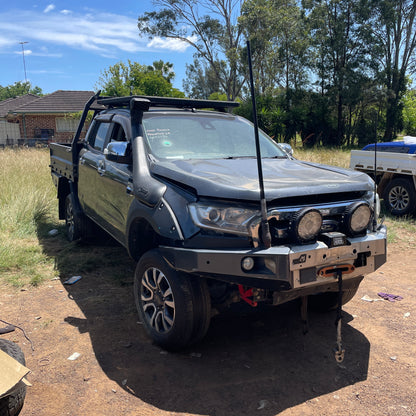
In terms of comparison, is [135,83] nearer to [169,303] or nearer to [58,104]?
[58,104]

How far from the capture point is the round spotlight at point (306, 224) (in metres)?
2.88

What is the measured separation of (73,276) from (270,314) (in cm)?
250

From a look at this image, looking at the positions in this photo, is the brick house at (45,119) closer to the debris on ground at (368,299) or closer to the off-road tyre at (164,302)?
the debris on ground at (368,299)

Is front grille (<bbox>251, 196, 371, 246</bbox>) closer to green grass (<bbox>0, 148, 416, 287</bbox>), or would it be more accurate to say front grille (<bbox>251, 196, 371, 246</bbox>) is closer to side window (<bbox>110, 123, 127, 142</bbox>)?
side window (<bbox>110, 123, 127, 142</bbox>)

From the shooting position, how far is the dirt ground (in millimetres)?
2867

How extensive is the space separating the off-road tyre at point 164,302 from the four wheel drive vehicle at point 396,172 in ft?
19.2

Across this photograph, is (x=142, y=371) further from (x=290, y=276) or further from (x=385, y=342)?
(x=385, y=342)

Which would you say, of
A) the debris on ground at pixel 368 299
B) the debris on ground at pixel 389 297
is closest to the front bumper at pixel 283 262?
the debris on ground at pixel 368 299

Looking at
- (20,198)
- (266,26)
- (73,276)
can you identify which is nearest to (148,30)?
(266,26)

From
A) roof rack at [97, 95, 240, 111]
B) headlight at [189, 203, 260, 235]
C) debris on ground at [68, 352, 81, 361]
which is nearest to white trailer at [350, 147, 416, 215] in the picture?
roof rack at [97, 95, 240, 111]

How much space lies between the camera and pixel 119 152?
→ 13.2 ft

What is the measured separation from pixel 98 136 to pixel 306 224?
11.3ft

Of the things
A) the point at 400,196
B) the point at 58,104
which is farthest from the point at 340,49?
the point at 400,196

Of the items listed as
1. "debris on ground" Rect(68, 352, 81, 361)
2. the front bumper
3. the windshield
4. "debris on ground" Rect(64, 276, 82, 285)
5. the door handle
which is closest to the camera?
the front bumper
